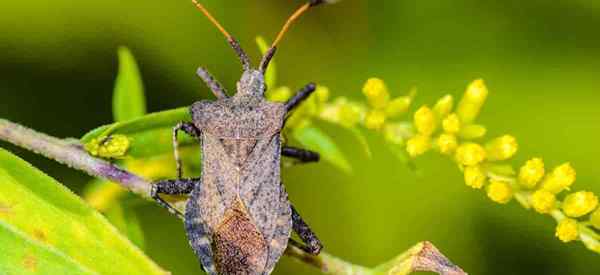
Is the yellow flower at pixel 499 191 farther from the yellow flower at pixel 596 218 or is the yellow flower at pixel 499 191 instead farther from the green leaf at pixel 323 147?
the green leaf at pixel 323 147

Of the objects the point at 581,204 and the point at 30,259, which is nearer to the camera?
the point at 30,259

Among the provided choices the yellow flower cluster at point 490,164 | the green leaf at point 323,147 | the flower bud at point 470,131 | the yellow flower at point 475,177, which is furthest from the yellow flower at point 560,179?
the green leaf at point 323,147

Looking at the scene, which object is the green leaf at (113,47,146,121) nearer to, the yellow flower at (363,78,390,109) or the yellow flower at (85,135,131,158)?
the yellow flower at (85,135,131,158)

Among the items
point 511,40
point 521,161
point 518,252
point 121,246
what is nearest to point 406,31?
point 511,40

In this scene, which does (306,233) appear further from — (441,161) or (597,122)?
(597,122)

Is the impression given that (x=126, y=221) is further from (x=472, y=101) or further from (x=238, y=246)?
(x=472, y=101)

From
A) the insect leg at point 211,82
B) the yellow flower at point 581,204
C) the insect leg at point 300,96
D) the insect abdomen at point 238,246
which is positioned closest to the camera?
the yellow flower at point 581,204

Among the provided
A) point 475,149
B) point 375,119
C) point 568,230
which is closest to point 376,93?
point 375,119
